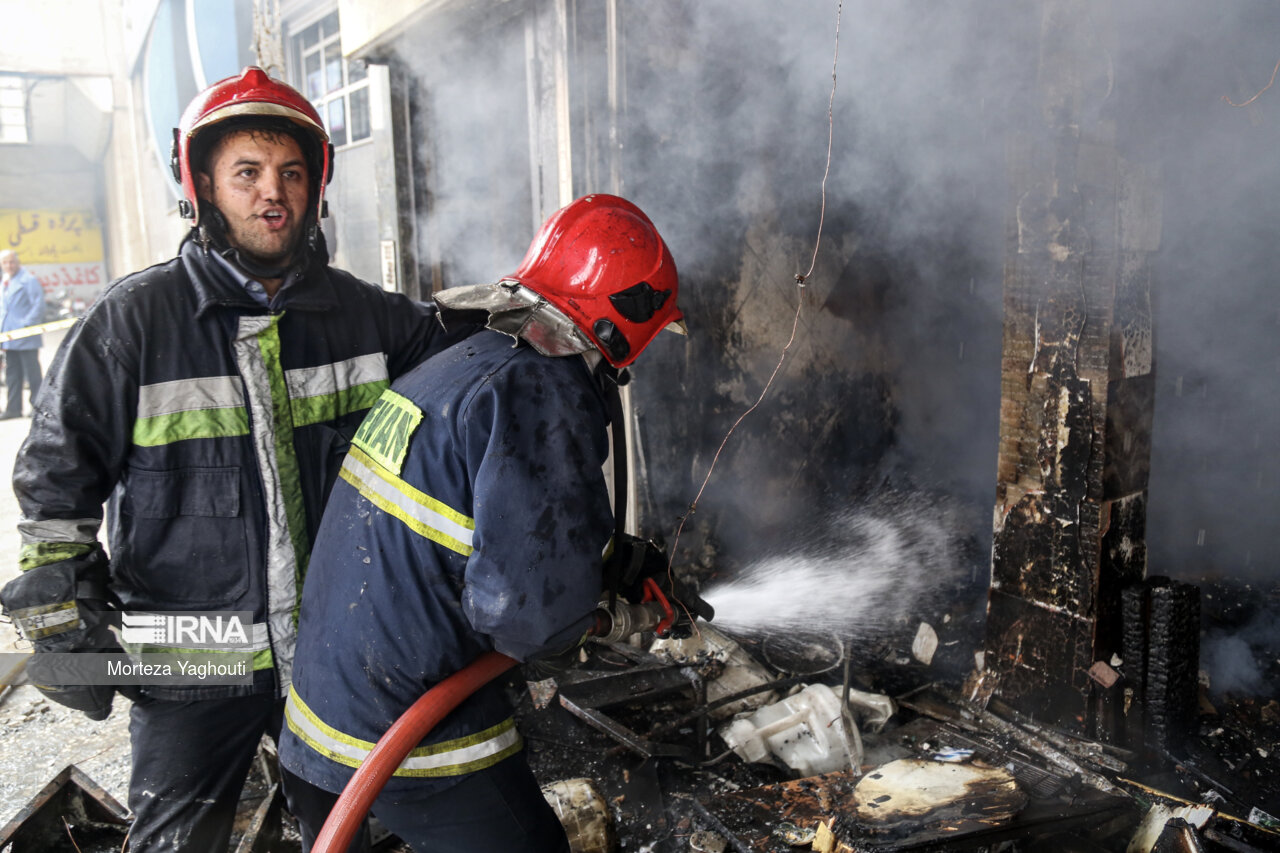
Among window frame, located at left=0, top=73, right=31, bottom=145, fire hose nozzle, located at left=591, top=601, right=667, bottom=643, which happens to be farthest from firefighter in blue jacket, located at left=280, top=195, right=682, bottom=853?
window frame, located at left=0, top=73, right=31, bottom=145

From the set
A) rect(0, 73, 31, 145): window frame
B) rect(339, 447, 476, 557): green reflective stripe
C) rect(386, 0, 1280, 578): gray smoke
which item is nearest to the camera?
rect(339, 447, 476, 557): green reflective stripe

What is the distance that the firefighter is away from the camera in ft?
6.91

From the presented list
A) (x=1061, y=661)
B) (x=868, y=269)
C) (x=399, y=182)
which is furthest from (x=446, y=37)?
(x=1061, y=661)

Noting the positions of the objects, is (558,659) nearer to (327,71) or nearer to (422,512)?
(422,512)

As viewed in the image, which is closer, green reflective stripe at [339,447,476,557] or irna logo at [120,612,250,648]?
green reflective stripe at [339,447,476,557]

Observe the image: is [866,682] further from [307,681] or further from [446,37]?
A: [446,37]

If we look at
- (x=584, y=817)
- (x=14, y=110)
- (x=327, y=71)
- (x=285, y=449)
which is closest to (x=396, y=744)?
(x=285, y=449)

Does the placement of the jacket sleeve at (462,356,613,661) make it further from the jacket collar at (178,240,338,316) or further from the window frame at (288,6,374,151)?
the window frame at (288,6,374,151)

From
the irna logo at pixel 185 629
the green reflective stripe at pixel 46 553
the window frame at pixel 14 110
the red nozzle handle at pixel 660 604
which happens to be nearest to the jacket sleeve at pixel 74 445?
the green reflective stripe at pixel 46 553

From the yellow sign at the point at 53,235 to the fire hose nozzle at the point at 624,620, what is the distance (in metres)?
22.8

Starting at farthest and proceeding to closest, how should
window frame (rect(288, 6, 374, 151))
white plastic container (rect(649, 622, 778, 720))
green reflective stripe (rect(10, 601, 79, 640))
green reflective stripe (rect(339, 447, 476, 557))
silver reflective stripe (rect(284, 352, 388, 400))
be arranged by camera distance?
1. window frame (rect(288, 6, 374, 151))
2. white plastic container (rect(649, 622, 778, 720))
3. silver reflective stripe (rect(284, 352, 388, 400))
4. green reflective stripe (rect(10, 601, 79, 640))
5. green reflective stripe (rect(339, 447, 476, 557))

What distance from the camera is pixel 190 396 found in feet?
7.22

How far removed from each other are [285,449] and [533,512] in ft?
3.15

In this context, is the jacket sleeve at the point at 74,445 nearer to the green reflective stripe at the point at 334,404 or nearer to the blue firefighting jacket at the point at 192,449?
the blue firefighting jacket at the point at 192,449
